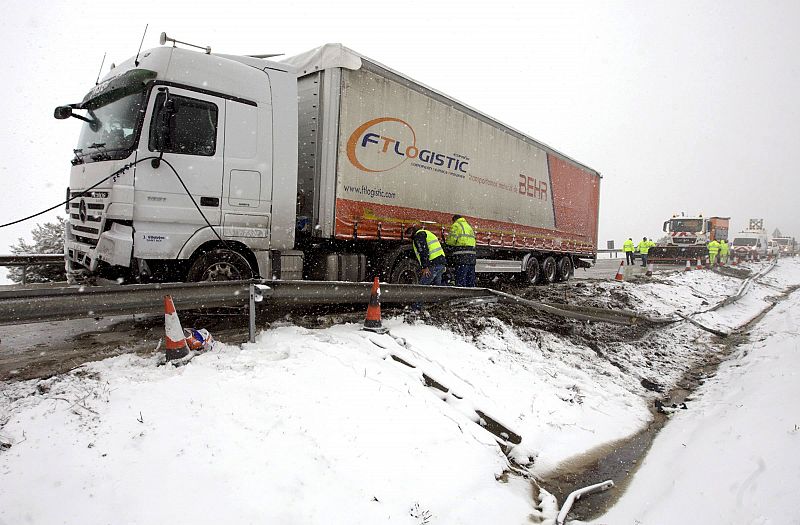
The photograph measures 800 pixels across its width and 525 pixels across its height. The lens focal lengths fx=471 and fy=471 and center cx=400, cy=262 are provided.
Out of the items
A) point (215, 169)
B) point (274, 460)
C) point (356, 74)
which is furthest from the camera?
point (356, 74)

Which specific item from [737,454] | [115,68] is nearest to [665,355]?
[737,454]

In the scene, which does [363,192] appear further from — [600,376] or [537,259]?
[537,259]

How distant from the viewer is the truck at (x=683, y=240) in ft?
83.4

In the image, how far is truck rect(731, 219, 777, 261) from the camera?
3691cm

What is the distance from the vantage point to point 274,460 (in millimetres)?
2871

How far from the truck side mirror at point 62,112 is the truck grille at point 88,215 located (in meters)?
0.97

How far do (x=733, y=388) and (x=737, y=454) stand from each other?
2.69 metres

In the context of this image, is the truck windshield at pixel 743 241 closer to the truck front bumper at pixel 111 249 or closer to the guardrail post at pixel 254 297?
the guardrail post at pixel 254 297

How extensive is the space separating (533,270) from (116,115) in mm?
10134

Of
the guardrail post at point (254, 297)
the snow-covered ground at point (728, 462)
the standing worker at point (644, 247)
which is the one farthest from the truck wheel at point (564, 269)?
the standing worker at point (644, 247)

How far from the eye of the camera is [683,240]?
26203 millimetres

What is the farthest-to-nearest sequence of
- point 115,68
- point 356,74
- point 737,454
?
point 356,74, point 115,68, point 737,454

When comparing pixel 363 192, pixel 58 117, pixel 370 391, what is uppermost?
pixel 58 117

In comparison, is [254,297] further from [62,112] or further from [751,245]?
[751,245]
